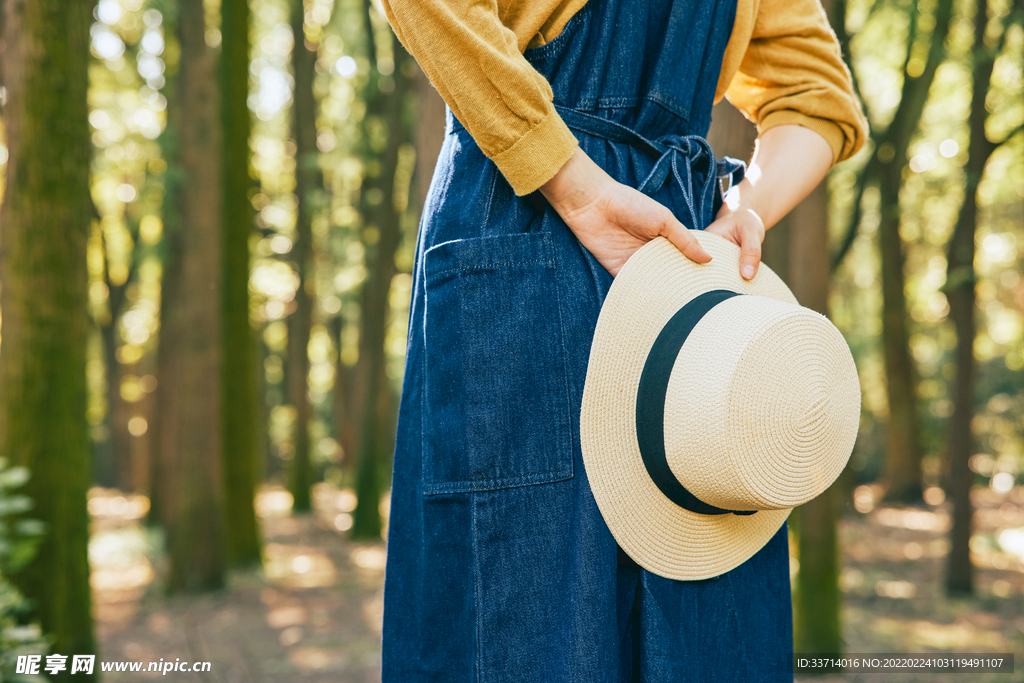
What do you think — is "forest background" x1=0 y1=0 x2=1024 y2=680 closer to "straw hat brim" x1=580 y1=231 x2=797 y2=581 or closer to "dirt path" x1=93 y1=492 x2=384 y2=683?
"dirt path" x1=93 y1=492 x2=384 y2=683

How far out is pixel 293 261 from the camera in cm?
1490

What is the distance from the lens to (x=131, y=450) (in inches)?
960

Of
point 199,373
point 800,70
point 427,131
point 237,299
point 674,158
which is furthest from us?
point 237,299

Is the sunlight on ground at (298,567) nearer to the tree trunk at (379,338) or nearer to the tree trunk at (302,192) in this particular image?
the tree trunk at (379,338)

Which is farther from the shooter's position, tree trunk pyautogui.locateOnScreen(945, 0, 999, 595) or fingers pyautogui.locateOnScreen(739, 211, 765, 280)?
tree trunk pyautogui.locateOnScreen(945, 0, 999, 595)

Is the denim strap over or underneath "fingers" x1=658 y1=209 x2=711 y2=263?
over

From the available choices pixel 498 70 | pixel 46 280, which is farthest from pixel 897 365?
pixel 498 70

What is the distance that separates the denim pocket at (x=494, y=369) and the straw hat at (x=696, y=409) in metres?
0.07

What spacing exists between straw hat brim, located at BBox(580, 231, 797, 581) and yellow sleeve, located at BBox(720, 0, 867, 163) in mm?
476

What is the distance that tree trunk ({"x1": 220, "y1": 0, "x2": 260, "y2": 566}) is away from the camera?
32.5ft

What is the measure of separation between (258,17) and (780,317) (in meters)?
19.2

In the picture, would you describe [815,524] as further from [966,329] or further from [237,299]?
[237,299]

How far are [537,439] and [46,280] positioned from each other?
3.98 meters

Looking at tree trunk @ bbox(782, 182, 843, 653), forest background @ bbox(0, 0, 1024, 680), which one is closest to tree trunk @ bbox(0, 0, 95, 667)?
forest background @ bbox(0, 0, 1024, 680)
